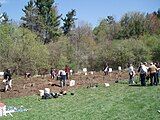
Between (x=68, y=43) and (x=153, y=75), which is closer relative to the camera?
(x=153, y=75)

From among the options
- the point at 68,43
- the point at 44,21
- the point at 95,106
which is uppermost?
the point at 44,21

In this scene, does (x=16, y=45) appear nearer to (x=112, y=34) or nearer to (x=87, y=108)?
(x=87, y=108)

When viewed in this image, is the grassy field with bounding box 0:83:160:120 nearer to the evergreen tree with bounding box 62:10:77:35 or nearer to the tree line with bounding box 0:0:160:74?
the tree line with bounding box 0:0:160:74

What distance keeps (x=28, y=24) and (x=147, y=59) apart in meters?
35.0

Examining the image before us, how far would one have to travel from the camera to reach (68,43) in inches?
2803

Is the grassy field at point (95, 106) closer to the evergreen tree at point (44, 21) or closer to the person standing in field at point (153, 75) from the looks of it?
the person standing in field at point (153, 75)

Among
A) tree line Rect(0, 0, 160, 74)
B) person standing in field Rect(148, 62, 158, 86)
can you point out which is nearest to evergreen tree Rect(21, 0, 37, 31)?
tree line Rect(0, 0, 160, 74)

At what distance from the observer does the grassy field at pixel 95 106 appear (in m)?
19.4

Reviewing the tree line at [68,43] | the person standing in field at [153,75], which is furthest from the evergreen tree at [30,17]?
the person standing in field at [153,75]

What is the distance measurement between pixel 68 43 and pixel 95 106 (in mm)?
49007

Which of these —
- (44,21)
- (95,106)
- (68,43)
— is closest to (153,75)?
(95,106)

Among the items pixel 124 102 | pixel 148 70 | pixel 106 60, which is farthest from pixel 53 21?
pixel 124 102

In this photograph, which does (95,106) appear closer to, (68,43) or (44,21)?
(68,43)

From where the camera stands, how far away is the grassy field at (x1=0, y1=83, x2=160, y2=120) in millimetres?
19359
